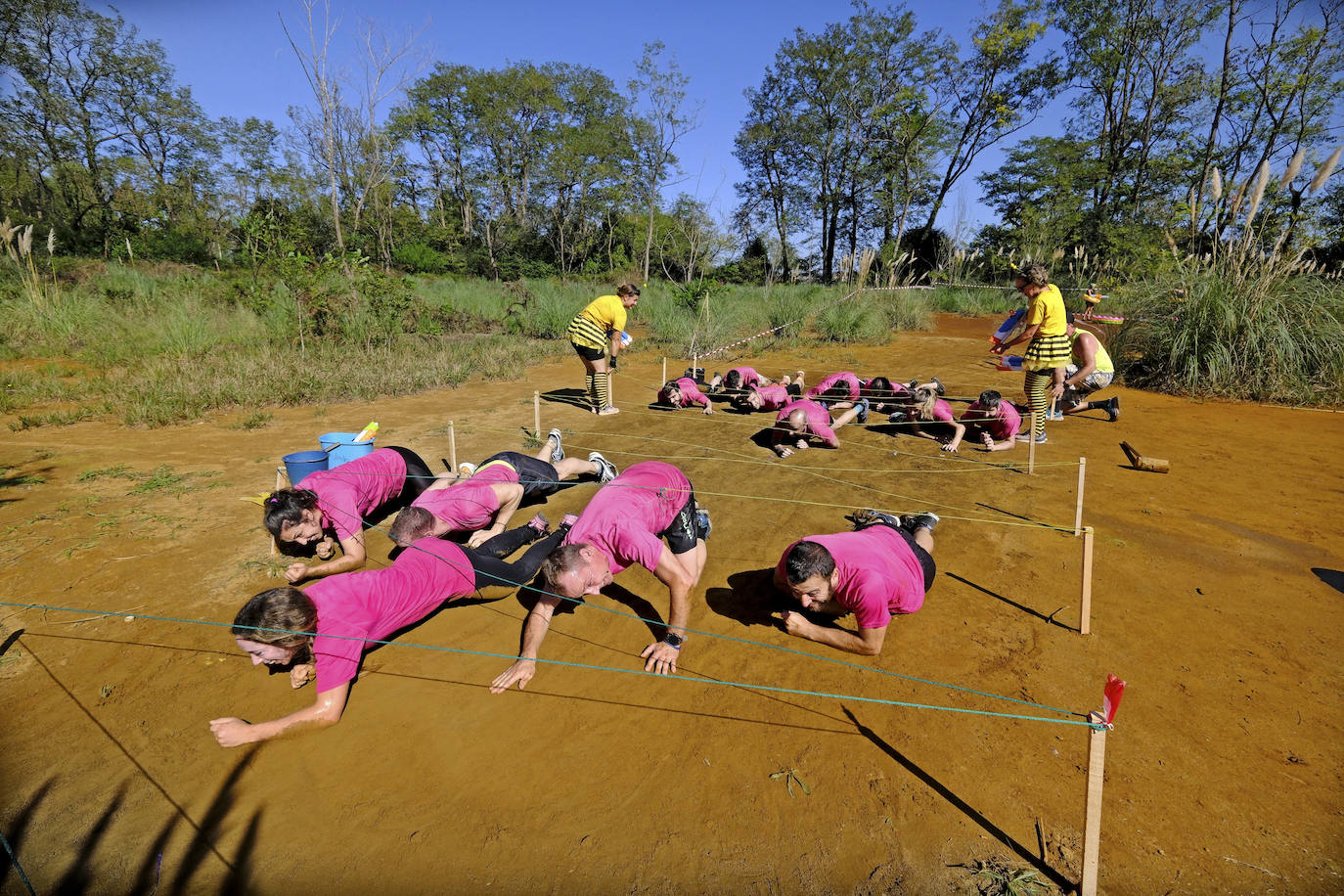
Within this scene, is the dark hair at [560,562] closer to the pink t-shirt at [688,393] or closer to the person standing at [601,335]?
the person standing at [601,335]

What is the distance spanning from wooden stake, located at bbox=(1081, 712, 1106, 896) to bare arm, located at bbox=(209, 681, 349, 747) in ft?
9.27

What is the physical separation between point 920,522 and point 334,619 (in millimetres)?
3571

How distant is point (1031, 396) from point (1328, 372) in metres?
4.29

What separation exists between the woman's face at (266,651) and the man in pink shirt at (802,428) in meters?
4.27

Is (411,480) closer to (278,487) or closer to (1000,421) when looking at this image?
(278,487)

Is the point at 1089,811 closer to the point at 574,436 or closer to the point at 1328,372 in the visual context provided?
the point at 574,436

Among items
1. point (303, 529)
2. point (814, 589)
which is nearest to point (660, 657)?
point (814, 589)

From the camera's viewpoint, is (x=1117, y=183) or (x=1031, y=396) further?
(x=1117, y=183)

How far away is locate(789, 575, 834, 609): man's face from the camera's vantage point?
257 cm

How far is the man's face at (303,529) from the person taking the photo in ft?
10.2

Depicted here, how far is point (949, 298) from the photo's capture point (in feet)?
54.9

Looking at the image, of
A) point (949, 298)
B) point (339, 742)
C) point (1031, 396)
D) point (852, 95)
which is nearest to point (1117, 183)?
point (949, 298)

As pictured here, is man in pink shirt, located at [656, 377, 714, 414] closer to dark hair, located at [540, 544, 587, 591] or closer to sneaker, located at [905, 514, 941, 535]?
sneaker, located at [905, 514, 941, 535]

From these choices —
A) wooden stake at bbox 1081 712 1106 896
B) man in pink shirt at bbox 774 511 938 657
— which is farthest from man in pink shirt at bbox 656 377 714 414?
wooden stake at bbox 1081 712 1106 896
